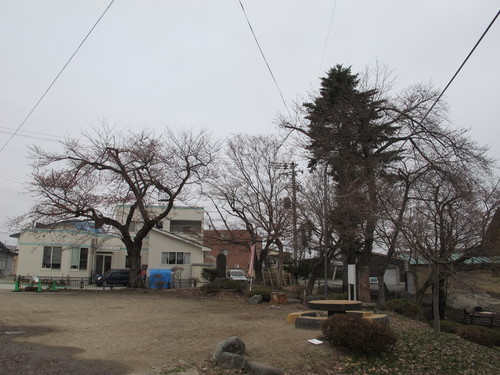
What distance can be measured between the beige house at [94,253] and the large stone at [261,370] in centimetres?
2704

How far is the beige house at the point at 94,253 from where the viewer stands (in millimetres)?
35781

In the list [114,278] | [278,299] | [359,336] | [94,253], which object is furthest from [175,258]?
[359,336]

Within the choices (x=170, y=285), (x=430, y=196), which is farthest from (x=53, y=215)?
(x=430, y=196)

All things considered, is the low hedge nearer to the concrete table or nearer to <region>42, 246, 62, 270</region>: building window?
the concrete table

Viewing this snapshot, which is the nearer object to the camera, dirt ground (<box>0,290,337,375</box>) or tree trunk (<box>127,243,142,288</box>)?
dirt ground (<box>0,290,337,375</box>)

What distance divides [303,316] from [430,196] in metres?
8.12

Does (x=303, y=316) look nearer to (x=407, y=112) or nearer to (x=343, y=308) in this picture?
(x=343, y=308)

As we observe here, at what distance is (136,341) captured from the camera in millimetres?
9117

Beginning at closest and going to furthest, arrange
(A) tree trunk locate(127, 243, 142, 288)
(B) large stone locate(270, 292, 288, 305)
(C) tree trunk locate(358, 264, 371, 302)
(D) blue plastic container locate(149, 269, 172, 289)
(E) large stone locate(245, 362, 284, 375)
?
(E) large stone locate(245, 362, 284, 375) < (B) large stone locate(270, 292, 288, 305) < (C) tree trunk locate(358, 264, 371, 302) < (A) tree trunk locate(127, 243, 142, 288) < (D) blue plastic container locate(149, 269, 172, 289)

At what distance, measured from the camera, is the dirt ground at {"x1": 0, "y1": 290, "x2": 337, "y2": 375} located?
7.12 metres

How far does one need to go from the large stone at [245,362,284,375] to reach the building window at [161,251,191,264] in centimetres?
3327

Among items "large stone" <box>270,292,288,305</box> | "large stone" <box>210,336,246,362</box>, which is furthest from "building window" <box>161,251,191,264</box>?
"large stone" <box>210,336,246,362</box>

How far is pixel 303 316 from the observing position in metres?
11.6

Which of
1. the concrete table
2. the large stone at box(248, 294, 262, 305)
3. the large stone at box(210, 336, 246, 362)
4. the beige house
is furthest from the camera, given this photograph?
the beige house
